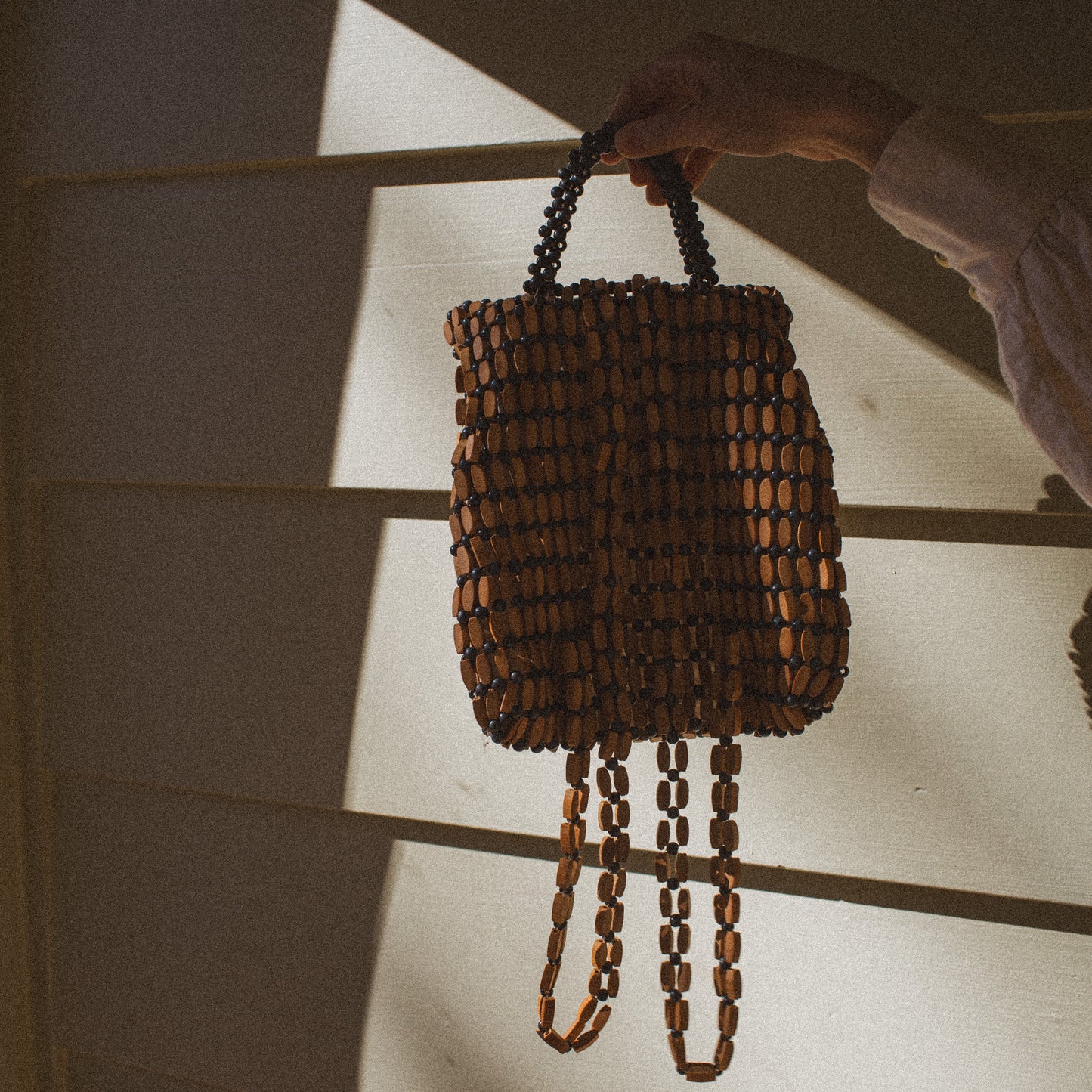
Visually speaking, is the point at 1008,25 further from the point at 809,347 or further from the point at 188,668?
the point at 188,668

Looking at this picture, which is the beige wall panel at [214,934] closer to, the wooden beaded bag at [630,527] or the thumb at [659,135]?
the wooden beaded bag at [630,527]

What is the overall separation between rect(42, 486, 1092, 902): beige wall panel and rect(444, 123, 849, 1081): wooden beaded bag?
19 cm

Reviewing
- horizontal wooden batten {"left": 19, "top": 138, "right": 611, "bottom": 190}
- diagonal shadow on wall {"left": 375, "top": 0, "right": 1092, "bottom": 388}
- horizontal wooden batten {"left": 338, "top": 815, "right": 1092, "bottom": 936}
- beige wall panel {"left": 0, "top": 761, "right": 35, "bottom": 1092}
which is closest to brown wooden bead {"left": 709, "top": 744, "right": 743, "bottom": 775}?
horizontal wooden batten {"left": 338, "top": 815, "right": 1092, "bottom": 936}

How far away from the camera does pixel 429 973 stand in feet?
2.47

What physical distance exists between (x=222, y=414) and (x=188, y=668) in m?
0.23

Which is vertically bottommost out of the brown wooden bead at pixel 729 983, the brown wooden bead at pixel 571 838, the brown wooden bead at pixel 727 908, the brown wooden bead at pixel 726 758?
the brown wooden bead at pixel 729 983

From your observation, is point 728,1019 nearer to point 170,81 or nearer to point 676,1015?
point 676,1015

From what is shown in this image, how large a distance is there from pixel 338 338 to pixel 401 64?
0.22m

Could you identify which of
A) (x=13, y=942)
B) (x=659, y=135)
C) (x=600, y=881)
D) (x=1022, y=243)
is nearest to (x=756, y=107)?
(x=659, y=135)

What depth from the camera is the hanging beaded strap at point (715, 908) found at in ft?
1.65

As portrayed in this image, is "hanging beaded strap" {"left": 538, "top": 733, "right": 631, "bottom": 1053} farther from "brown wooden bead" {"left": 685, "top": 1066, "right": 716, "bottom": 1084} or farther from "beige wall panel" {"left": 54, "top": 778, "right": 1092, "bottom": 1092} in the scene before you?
"beige wall panel" {"left": 54, "top": 778, "right": 1092, "bottom": 1092}

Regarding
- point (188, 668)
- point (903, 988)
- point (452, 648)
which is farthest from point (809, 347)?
point (188, 668)

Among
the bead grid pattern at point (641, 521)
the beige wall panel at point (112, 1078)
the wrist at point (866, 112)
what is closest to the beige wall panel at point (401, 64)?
the wrist at point (866, 112)

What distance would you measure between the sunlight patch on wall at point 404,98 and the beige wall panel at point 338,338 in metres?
0.04
